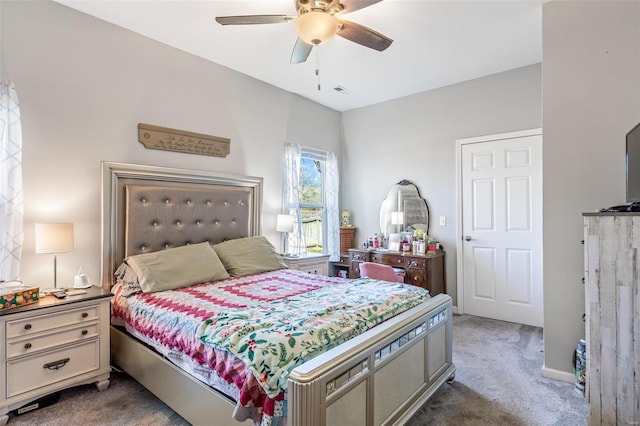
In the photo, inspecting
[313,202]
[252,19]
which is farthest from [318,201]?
[252,19]

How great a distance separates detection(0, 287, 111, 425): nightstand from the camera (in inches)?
76.3

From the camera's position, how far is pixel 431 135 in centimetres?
432

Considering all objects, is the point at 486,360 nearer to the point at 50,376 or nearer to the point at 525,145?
the point at 525,145

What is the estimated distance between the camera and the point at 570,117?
7.94 ft

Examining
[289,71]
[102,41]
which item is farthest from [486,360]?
[102,41]

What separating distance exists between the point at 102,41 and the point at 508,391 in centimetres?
411

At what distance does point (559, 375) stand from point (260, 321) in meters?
2.29

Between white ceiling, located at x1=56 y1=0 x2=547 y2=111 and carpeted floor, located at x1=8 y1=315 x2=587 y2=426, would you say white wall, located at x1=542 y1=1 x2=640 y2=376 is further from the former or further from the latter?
white ceiling, located at x1=56 y1=0 x2=547 y2=111

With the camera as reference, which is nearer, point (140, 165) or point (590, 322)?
point (590, 322)

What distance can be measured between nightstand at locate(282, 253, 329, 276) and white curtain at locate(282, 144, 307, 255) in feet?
0.81

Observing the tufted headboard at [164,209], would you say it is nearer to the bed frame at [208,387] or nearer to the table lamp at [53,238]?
the bed frame at [208,387]

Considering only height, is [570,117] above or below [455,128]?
below

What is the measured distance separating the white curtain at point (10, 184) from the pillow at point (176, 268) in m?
0.69

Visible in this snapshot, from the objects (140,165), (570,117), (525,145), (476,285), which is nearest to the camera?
(570,117)
